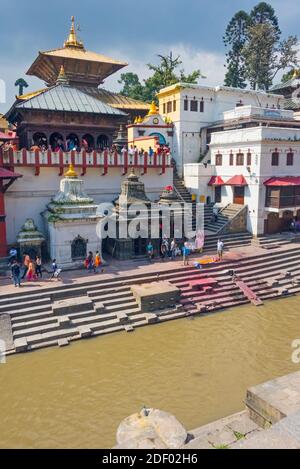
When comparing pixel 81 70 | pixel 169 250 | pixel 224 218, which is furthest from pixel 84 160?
pixel 81 70

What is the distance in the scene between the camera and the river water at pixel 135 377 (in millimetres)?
8531

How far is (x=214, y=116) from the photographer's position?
3053 centimetres

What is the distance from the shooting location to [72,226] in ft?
56.1

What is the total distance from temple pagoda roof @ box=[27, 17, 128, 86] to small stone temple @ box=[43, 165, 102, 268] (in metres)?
12.9

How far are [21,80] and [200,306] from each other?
5354cm

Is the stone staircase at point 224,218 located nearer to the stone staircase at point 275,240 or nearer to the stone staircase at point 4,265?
the stone staircase at point 275,240

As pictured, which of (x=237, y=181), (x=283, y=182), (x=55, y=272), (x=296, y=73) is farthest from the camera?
(x=296, y=73)

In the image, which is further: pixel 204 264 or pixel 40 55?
pixel 40 55

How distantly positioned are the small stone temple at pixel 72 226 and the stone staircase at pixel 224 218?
8.48 metres

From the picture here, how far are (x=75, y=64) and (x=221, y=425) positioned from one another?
86.6ft

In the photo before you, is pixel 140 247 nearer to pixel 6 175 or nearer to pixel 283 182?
pixel 6 175
